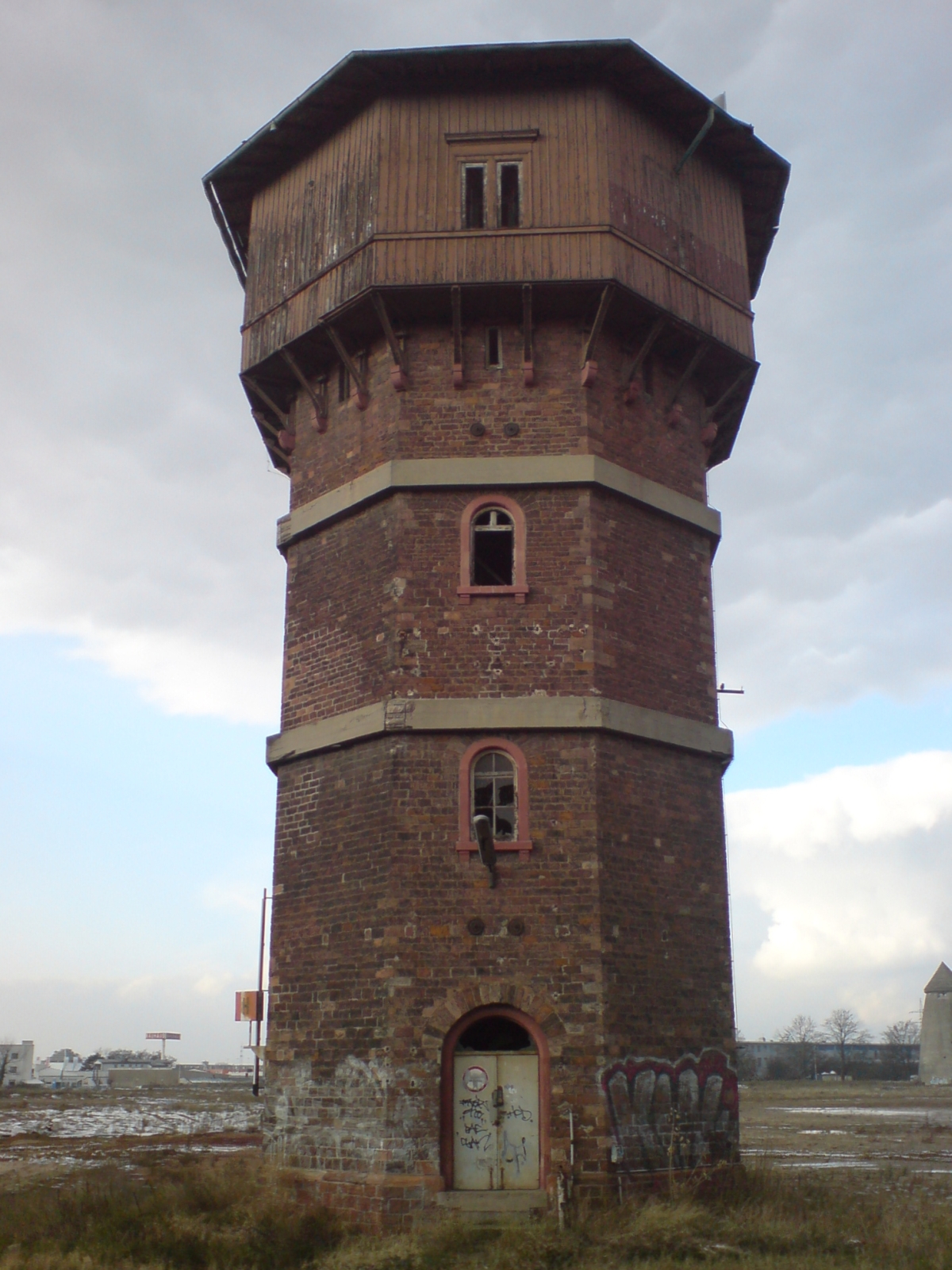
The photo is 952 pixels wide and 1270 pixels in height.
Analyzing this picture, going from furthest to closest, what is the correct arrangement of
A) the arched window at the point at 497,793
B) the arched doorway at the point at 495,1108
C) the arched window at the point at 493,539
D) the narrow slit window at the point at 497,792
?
the arched window at the point at 493,539, the narrow slit window at the point at 497,792, the arched window at the point at 497,793, the arched doorway at the point at 495,1108

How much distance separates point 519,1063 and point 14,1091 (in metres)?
61.5

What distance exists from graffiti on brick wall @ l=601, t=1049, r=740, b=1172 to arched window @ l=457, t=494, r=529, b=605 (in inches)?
232

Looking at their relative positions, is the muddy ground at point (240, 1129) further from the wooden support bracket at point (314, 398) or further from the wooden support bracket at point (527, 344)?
the wooden support bracket at point (527, 344)

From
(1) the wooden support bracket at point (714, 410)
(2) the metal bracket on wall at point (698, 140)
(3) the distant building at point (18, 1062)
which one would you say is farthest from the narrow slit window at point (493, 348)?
(3) the distant building at point (18, 1062)

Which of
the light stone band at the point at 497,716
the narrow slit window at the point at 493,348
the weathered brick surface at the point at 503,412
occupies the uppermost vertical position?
the narrow slit window at the point at 493,348

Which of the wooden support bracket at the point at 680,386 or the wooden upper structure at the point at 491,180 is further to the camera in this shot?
the wooden support bracket at the point at 680,386

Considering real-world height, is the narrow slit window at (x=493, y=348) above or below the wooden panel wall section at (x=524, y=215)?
below

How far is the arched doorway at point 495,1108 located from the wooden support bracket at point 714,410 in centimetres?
904

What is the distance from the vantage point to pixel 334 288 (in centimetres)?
1700

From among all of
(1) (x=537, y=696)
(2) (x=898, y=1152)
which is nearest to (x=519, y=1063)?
(1) (x=537, y=696)

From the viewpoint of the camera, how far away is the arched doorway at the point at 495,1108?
530 inches

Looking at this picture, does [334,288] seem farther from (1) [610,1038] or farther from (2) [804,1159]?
(2) [804,1159]

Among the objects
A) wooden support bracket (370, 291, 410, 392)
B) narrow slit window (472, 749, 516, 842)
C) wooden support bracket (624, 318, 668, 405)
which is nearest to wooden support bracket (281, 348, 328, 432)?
wooden support bracket (370, 291, 410, 392)

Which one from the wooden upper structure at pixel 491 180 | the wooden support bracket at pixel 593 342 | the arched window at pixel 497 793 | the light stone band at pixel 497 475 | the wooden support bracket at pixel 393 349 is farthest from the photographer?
the wooden upper structure at pixel 491 180
